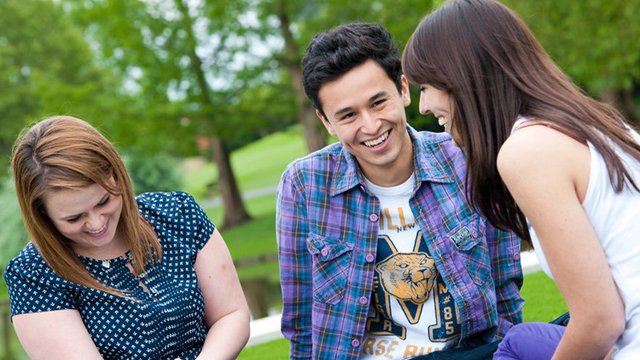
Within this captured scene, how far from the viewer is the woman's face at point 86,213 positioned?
2609mm

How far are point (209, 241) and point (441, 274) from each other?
2.62 ft

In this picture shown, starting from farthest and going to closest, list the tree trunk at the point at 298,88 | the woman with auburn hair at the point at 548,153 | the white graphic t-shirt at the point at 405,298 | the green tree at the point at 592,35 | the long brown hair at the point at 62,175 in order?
the tree trunk at the point at 298,88 < the green tree at the point at 592,35 < the white graphic t-shirt at the point at 405,298 < the long brown hair at the point at 62,175 < the woman with auburn hair at the point at 548,153

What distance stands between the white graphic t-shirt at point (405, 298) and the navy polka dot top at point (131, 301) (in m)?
0.60

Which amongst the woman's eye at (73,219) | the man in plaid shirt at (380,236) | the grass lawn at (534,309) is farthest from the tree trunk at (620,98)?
the woman's eye at (73,219)

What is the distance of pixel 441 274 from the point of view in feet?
9.32

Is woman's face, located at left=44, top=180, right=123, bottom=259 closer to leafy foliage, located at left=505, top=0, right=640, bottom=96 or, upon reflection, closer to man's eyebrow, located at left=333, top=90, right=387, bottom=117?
man's eyebrow, located at left=333, top=90, right=387, bottom=117

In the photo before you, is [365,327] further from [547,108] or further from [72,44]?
[72,44]

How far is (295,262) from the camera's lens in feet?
10.1

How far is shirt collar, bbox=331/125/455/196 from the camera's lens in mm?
2960

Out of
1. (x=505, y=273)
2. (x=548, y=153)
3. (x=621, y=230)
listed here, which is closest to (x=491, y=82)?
(x=548, y=153)

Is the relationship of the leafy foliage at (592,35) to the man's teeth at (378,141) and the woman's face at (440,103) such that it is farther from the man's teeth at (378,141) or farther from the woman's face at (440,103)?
the woman's face at (440,103)

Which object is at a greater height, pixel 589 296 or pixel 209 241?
pixel 209 241

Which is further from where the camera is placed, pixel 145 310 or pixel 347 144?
pixel 347 144

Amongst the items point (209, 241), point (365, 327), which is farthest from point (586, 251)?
point (209, 241)
